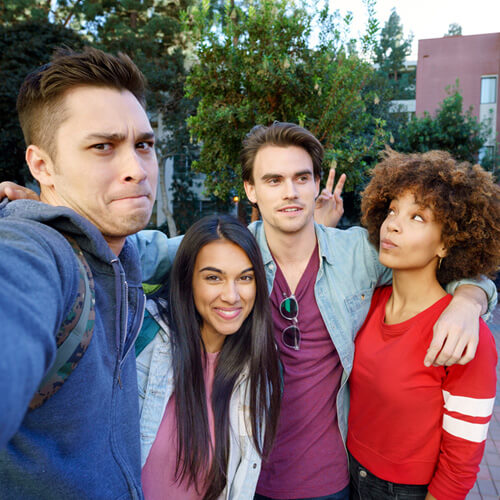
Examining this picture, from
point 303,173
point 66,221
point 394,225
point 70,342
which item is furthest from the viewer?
point 303,173

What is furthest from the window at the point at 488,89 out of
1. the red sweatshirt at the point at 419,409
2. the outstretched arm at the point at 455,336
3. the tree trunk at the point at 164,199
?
the outstretched arm at the point at 455,336

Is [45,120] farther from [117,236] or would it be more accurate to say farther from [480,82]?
[480,82]

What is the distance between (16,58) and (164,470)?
527 inches

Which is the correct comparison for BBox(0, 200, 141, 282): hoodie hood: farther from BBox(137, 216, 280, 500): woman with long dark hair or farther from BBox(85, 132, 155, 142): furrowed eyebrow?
BBox(137, 216, 280, 500): woman with long dark hair

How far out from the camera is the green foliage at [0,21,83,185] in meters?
11.1

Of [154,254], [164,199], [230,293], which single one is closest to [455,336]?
[230,293]

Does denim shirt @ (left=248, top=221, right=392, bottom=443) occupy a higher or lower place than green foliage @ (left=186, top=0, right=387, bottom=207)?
lower

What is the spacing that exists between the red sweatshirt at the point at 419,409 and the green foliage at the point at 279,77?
482 cm

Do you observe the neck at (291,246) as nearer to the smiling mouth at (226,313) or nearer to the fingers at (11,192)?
the smiling mouth at (226,313)

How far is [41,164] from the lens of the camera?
48.7 inches

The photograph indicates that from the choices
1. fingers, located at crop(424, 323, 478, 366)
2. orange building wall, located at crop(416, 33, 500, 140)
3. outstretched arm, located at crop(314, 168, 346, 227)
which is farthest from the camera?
orange building wall, located at crop(416, 33, 500, 140)

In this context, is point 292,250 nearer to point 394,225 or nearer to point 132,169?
point 394,225

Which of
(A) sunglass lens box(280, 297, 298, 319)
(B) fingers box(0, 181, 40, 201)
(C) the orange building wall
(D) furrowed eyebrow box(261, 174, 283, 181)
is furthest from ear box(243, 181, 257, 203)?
(C) the orange building wall

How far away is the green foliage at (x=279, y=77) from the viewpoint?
244 inches
